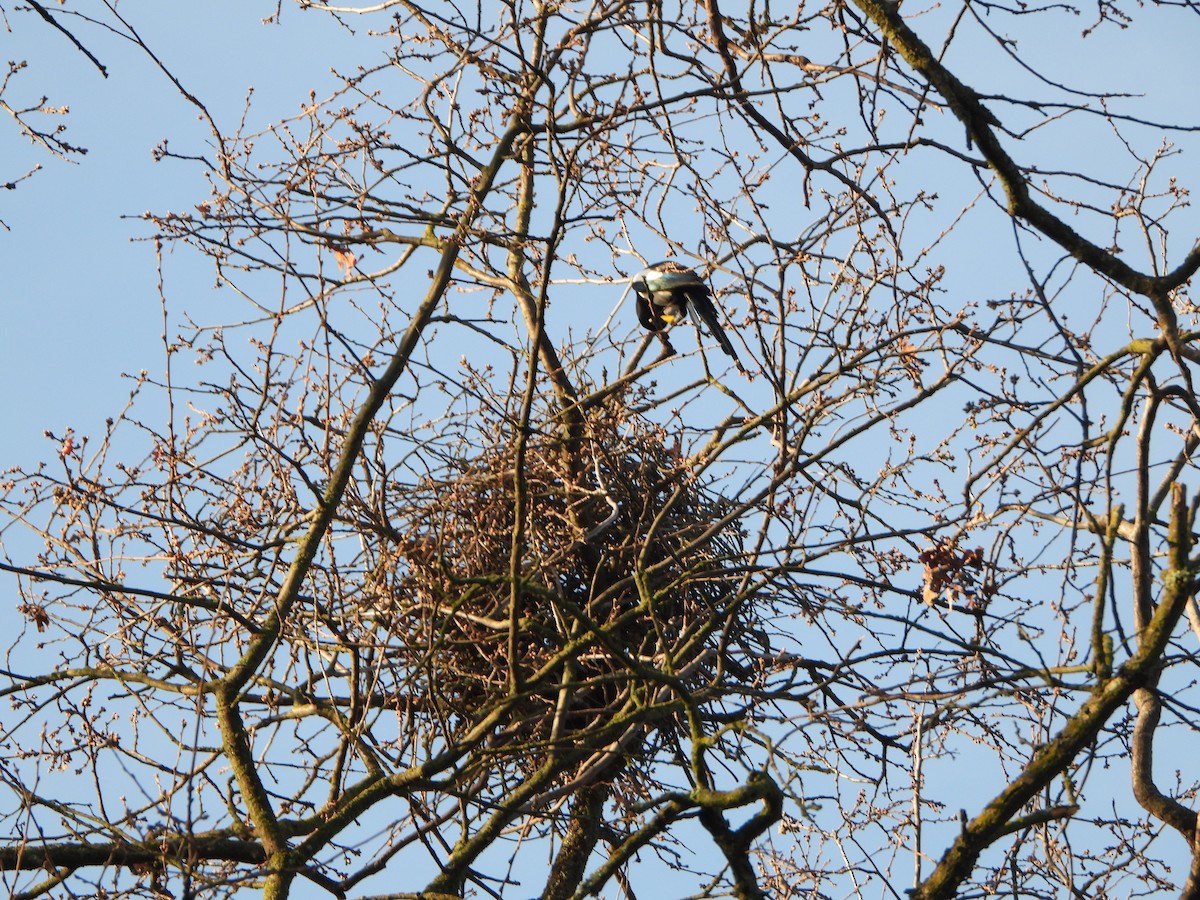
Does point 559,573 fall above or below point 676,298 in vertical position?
below

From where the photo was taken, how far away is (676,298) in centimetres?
604

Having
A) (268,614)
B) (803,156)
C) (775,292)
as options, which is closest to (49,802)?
(268,614)

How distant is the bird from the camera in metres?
5.55

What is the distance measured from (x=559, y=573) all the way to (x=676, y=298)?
5.22ft

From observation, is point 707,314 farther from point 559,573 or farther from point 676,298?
point 559,573

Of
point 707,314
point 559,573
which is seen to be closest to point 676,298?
point 707,314

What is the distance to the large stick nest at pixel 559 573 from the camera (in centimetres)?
427

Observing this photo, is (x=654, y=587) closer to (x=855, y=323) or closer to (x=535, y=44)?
(x=855, y=323)

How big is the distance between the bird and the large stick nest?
2.13ft

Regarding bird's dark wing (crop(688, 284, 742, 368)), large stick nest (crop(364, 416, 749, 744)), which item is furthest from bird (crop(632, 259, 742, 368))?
large stick nest (crop(364, 416, 749, 744))

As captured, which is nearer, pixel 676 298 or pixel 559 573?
pixel 559 573

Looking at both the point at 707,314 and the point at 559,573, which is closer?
the point at 559,573

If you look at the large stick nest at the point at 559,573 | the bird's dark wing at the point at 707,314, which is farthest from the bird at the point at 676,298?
the large stick nest at the point at 559,573

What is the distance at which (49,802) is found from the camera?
3.98m
